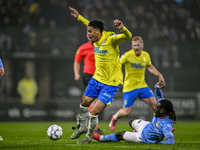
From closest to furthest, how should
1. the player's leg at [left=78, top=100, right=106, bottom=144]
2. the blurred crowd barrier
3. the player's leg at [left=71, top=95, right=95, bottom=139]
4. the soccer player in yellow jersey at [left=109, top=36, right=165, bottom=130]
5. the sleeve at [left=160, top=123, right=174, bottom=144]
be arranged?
the sleeve at [left=160, top=123, right=174, bottom=144], the player's leg at [left=78, top=100, right=106, bottom=144], the player's leg at [left=71, top=95, right=95, bottom=139], the soccer player in yellow jersey at [left=109, top=36, right=165, bottom=130], the blurred crowd barrier

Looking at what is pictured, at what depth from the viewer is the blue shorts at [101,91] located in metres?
5.33

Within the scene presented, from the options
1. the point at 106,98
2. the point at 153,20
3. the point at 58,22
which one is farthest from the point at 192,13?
the point at 106,98

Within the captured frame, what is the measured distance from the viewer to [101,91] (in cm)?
538

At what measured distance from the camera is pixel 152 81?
1648 centimetres

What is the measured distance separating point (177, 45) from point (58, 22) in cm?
681

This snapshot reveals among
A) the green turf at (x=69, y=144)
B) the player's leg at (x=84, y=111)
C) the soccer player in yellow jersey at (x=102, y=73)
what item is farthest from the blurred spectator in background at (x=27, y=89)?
the soccer player in yellow jersey at (x=102, y=73)

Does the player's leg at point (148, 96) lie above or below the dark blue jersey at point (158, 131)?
above

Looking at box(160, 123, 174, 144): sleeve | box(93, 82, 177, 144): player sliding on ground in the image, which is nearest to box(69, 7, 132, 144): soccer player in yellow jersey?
box(93, 82, 177, 144): player sliding on ground

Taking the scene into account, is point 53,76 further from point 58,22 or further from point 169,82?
point 169,82

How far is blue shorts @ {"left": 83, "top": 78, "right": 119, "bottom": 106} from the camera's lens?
5.33m

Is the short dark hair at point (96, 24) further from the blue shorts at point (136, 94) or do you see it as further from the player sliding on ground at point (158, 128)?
the blue shorts at point (136, 94)

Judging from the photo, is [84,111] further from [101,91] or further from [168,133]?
[168,133]

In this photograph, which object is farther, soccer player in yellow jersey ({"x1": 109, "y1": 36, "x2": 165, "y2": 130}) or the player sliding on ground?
soccer player in yellow jersey ({"x1": 109, "y1": 36, "x2": 165, "y2": 130})

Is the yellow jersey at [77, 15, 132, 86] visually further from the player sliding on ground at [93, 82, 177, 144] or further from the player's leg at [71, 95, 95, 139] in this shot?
the player sliding on ground at [93, 82, 177, 144]
